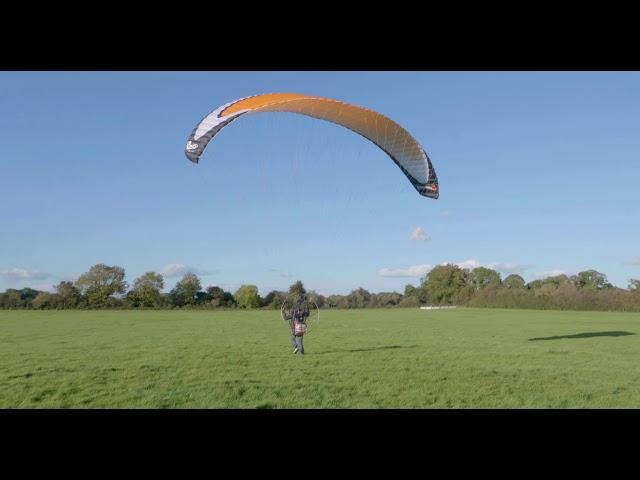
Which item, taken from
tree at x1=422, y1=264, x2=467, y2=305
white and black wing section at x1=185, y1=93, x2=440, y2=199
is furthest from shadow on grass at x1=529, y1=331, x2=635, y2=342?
tree at x1=422, y1=264, x2=467, y2=305

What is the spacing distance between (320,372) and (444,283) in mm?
36326

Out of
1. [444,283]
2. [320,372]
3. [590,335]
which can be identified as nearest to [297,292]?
[320,372]

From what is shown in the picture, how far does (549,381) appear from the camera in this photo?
8.87m

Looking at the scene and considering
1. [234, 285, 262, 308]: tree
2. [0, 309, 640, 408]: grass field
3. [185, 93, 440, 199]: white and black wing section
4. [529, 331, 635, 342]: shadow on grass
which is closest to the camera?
[0, 309, 640, 408]: grass field

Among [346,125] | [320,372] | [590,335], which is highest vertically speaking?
[346,125]

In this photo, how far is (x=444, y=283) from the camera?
144 feet

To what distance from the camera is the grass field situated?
7250mm

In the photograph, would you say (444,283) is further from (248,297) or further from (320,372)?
(320,372)

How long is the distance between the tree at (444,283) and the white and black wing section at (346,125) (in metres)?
34.2

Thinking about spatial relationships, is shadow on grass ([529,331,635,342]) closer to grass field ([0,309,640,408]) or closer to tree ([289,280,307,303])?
grass field ([0,309,640,408])

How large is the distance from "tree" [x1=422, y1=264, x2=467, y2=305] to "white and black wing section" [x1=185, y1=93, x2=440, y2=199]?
112ft

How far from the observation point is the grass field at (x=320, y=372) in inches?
285
